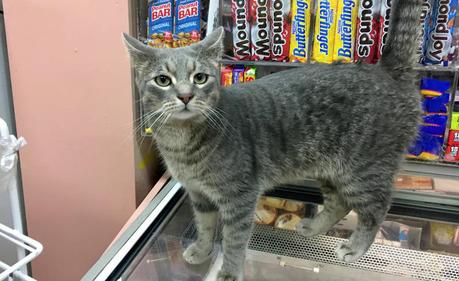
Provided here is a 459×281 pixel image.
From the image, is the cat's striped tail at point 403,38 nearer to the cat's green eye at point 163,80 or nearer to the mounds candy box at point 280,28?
the mounds candy box at point 280,28

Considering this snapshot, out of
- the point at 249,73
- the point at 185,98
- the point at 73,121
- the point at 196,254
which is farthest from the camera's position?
the point at 73,121

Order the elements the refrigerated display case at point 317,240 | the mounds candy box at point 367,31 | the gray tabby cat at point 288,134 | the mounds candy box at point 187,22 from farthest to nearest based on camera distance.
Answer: the mounds candy box at point 187,22, the mounds candy box at point 367,31, the refrigerated display case at point 317,240, the gray tabby cat at point 288,134

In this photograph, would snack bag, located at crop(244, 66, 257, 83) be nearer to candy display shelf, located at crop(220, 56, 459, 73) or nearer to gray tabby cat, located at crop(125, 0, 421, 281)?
candy display shelf, located at crop(220, 56, 459, 73)

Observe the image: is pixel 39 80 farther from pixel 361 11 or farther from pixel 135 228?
pixel 361 11

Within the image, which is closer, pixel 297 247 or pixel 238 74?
pixel 297 247

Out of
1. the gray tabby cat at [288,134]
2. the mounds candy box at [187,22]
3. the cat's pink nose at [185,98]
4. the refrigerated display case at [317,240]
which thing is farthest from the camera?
the mounds candy box at [187,22]

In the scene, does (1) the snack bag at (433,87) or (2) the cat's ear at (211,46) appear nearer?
(2) the cat's ear at (211,46)

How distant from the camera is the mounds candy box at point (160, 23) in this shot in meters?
1.35

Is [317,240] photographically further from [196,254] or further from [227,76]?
[227,76]

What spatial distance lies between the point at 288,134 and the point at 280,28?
15.3 inches

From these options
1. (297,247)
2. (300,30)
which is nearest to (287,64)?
(300,30)

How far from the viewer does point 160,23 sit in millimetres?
1365

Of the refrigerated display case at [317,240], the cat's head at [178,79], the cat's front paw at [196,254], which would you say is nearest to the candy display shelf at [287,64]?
the refrigerated display case at [317,240]

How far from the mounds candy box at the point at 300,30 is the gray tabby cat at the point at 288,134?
0.17m
